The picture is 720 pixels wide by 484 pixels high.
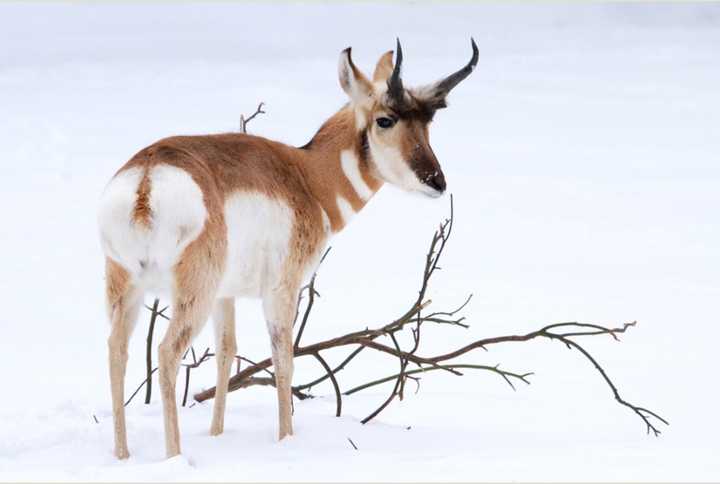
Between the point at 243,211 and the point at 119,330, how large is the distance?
0.81 metres

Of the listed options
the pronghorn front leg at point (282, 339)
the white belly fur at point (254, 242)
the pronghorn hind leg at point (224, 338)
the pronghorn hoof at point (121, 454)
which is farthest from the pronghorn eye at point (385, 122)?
the pronghorn hoof at point (121, 454)

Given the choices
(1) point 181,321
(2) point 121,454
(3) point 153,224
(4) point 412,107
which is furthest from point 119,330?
(4) point 412,107

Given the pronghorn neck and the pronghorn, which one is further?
the pronghorn neck

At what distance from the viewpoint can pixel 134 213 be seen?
4.96m

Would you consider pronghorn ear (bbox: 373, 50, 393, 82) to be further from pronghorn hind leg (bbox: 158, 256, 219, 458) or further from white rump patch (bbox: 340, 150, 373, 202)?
pronghorn hind leg (bbox: 158, 256, 219, 458)

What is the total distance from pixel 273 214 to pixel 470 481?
1.75 m

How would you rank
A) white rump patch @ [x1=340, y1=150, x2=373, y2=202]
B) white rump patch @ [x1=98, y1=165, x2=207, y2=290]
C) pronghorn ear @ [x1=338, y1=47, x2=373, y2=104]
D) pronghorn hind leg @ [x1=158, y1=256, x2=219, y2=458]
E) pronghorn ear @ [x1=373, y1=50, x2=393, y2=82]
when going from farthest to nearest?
pronghorn ear @ [x1=373, y1=50, x2=393, y2=82]
white rump patch @ [x1=340, y1=150, x2=373, y2=202]
pronghorn ear @ [x1=338, y1=47, x2=373, y2=104]
pronghorn hind leg @ [x1=158, y1=256, x2=219, y2=458]
white rump patch @ [x1=98, y1=165, x2=207, y2=290]

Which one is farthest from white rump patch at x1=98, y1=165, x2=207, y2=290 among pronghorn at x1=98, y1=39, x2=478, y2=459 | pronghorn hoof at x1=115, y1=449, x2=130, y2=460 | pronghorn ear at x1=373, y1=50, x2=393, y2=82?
pronghorn ear at x1=373, y1=50, x2=393, y2=82

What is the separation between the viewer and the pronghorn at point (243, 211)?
5.07 meters

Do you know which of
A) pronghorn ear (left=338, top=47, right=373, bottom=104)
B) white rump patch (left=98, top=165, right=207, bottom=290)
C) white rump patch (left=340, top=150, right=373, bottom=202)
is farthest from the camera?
white rump patch (left=340, top=150, right=373, bottom=202)

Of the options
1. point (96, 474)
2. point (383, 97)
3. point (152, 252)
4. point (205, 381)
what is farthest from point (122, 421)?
point (205, 381)

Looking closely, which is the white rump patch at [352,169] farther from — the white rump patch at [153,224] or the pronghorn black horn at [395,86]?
the white rump patch at [153,224]

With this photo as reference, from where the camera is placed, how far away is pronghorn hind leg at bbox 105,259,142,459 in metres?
5.36

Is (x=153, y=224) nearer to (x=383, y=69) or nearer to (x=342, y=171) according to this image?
(x=342, y=171)
